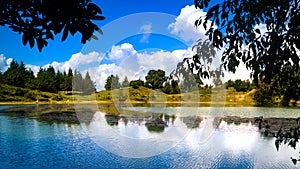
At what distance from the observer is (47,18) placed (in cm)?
120

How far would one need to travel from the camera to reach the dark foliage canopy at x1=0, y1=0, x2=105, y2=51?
3.82 ft

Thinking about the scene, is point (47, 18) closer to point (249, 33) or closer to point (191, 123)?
point (249, 33)

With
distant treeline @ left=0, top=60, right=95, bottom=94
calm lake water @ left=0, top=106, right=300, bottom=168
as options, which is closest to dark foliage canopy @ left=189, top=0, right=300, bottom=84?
calm lake water @ left=0, top=106, right=300, bottom=168

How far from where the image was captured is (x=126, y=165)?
688cm

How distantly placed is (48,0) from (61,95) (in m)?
42.7

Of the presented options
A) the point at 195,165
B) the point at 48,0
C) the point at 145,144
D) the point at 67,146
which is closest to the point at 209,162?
the point at 195,165

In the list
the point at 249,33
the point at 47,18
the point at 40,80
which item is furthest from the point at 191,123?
the point at 40,80

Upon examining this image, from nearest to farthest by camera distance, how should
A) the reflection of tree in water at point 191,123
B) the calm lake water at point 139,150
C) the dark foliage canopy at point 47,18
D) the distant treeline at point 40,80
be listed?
the dark foliage canopy at point 47,18, the calm lake water at point 139,150, the reflection of tree in water at point 191,123, the distant treeline at point 40,80

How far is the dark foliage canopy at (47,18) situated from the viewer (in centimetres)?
117

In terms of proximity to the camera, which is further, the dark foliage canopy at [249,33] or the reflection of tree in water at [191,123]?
the reflection of tree in water at [191,123]

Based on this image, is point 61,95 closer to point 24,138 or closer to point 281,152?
point 24,138

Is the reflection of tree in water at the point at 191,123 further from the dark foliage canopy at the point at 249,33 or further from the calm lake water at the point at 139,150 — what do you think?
the dark foliage canopy at the point at 249,33

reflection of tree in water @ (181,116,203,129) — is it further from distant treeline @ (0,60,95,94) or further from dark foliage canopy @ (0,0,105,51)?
distant treeline @ (0,60,95,94)

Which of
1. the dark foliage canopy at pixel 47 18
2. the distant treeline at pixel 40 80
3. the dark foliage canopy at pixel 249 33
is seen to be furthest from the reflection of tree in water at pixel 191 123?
the distant treeline at pixel 40 80
